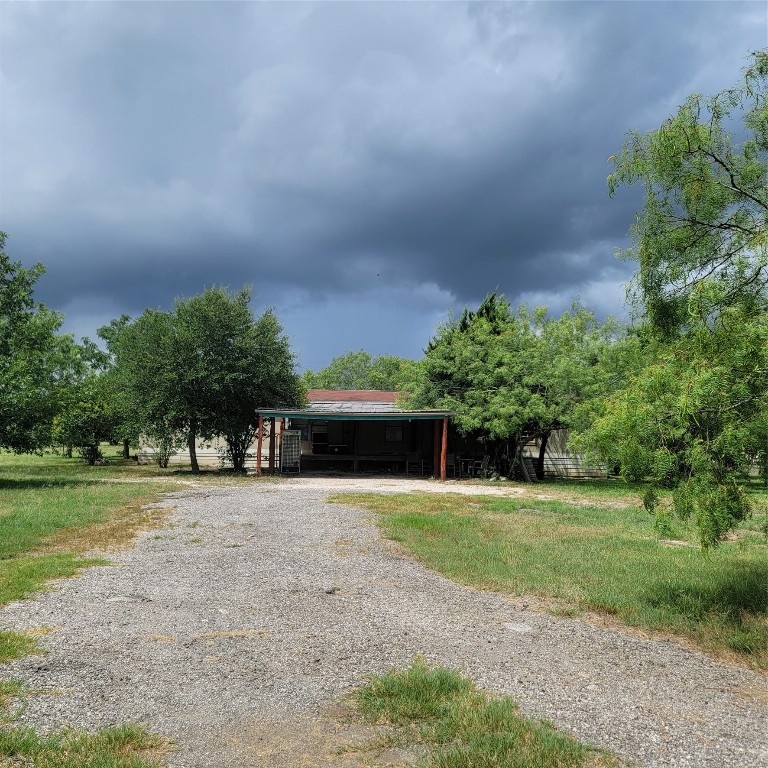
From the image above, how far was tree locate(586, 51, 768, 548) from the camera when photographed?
16.6 feet

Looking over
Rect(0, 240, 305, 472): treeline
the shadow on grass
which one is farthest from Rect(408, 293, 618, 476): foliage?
the shadow on grass

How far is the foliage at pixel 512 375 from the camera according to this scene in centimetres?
2208

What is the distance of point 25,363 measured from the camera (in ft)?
57.5

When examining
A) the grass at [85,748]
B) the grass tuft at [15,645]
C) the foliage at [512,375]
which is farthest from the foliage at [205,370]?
the grass at [85,748]

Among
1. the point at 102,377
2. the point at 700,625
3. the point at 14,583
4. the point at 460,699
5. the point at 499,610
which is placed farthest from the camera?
the point at 102,377

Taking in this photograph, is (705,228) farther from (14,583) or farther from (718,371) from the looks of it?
(14,583)

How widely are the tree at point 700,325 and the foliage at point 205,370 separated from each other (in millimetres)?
18659

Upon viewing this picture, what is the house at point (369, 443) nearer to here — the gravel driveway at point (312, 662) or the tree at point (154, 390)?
the tree at point (154, 390)

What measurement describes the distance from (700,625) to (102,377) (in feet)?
105

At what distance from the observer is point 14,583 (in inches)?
260

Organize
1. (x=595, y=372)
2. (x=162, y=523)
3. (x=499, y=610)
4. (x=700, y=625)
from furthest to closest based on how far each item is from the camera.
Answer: (x=595, y=372) < (x=162, y=523) < (x=499, y=610) < (x=700, y=625)

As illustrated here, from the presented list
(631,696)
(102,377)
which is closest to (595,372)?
(631,696)

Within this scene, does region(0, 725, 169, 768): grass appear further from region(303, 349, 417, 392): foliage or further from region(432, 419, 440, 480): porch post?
region(303, 349, 417, 392): foliage

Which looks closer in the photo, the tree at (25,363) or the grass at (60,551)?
the grass at (60,551)
